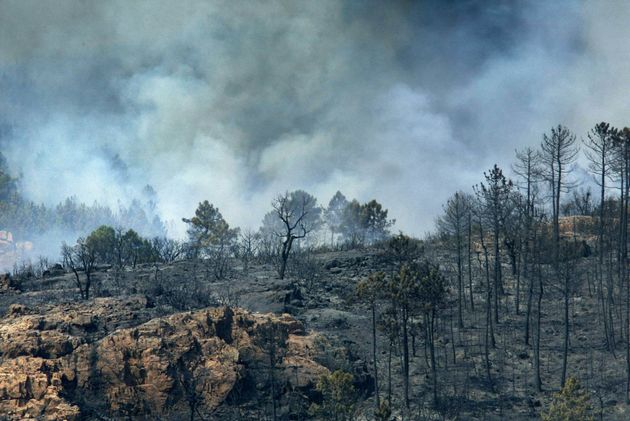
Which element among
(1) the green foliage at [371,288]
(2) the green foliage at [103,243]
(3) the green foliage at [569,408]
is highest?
(2) the green foliage at [103,243]

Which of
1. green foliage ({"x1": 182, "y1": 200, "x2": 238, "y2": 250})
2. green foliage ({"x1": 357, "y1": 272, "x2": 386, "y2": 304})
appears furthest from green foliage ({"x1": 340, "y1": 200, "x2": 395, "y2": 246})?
green foliage ({"x1": 357, "y1": 272, "x2": 386, "y2": 304})

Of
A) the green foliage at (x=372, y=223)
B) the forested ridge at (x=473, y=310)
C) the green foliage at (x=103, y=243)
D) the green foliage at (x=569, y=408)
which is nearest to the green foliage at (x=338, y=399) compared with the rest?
the forested ridge at (x=473, y=310)

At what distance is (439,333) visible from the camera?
53.0 metres

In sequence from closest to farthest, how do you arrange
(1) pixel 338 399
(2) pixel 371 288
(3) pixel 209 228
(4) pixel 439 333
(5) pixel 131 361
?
(1) pixel 338 399
(5) pixel 131 361
(2) pixel 371 288
(4) pixel 439 333
(3) pixel 209 228

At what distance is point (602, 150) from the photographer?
57719mm

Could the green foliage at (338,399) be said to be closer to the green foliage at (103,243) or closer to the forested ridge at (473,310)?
the forested ridge at (473,310)

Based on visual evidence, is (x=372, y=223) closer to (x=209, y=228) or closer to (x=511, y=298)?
(x=209, y=228)

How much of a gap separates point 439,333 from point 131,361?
25.3 m

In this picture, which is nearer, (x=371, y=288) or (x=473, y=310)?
(x=371, y=288)

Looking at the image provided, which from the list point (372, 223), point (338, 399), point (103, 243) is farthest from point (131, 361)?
point (372, 223)

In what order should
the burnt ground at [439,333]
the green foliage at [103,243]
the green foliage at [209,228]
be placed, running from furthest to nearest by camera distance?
the green foliage at [209,228], the green foliage at [103,243], the burnt ground at [439,333]

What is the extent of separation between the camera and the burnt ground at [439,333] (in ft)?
138

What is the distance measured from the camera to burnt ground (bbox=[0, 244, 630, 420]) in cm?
4194

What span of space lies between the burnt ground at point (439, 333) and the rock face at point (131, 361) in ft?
9.33
